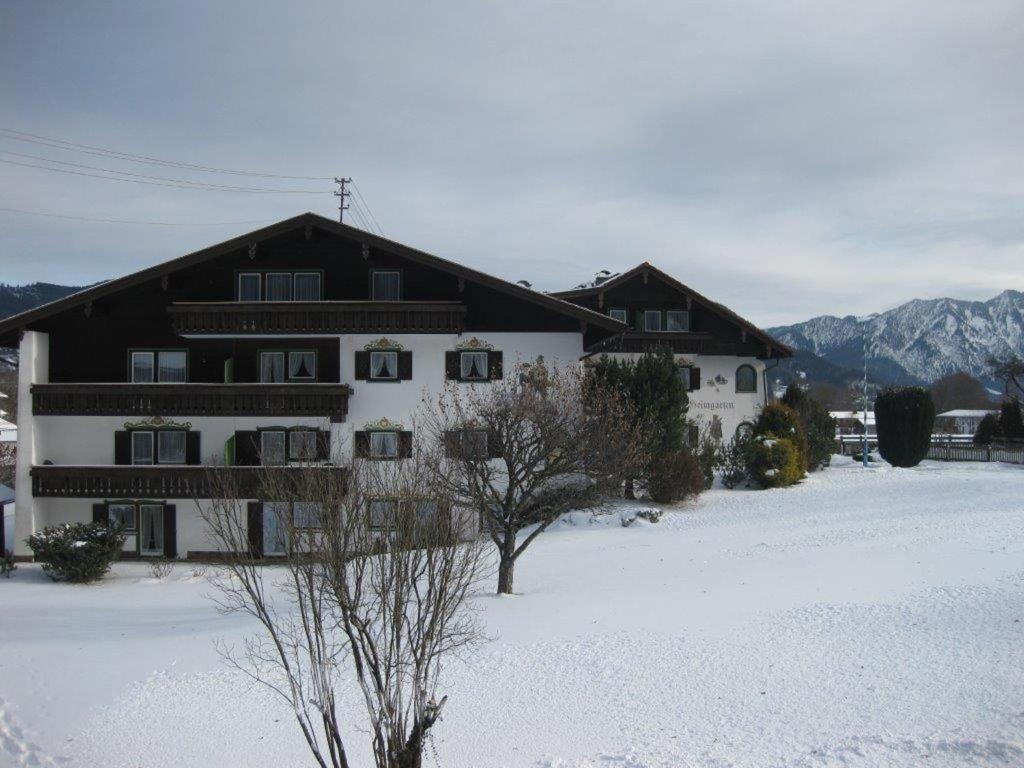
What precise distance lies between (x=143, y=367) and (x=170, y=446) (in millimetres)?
2921

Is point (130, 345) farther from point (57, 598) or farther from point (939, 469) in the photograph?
point (939, 469)

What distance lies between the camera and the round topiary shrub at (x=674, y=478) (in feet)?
89.4

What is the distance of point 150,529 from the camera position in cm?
2780

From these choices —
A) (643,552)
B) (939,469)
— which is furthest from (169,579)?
(939,469)

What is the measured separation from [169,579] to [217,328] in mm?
8033

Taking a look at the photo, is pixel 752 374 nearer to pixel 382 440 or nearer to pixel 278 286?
pixel 382 440

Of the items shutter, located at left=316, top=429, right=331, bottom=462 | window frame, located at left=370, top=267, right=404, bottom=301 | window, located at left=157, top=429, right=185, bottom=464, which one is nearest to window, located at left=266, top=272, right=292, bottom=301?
window frame, located at left=370, top=267, right=404, bottom=301

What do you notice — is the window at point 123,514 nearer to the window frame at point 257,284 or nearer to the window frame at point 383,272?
the window frame at point 257,284

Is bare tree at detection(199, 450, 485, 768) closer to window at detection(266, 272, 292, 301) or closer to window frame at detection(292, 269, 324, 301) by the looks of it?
window frame at detection(292, 269, 324, 301)

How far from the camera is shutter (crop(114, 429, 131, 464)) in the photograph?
27.9 meters

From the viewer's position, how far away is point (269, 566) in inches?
1003

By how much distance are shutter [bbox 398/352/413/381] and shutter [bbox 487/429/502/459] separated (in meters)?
9.17

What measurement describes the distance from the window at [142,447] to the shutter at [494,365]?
11116mm

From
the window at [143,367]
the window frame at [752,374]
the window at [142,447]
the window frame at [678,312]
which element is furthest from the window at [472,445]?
the window frame at [752,374]
